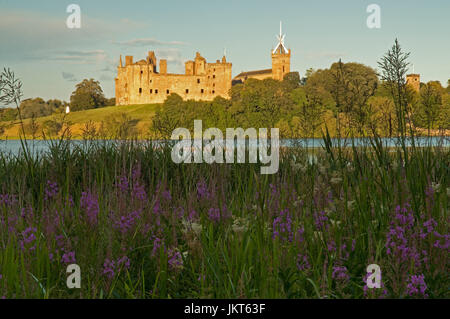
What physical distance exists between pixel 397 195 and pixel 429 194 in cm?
31

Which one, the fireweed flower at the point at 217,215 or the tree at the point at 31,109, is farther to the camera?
the tree at the point at 31,109

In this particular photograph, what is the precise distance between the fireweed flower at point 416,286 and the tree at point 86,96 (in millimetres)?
128341

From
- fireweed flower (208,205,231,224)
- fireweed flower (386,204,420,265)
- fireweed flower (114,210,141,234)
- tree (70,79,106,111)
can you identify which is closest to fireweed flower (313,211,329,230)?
fireweed flower (386,204,420,265)

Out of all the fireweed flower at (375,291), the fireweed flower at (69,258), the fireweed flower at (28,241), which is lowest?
the fireweed flower at (375,291)

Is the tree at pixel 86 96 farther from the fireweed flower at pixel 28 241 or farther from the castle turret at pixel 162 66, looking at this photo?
the fireweed flower at pixel 28 241

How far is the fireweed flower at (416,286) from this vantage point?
270 centimetres

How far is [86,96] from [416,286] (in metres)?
131

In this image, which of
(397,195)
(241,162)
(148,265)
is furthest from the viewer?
(241,162)

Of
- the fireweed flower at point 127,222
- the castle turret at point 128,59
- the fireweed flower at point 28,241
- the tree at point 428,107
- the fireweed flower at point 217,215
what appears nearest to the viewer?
the fireweed flower at point 28,241

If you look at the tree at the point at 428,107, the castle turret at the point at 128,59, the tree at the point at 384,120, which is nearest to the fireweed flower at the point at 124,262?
the tree at the point at 384,120

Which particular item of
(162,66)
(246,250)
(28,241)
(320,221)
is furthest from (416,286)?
(162,66)
